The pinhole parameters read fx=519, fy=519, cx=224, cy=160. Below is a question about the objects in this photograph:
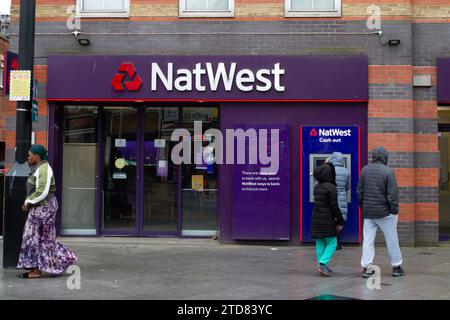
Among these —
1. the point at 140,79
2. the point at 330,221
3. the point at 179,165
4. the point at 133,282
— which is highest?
the point at 140,79

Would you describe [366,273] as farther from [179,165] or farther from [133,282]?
[179,165]

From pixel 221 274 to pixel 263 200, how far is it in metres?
2.83

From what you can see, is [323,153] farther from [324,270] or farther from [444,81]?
[324,270]

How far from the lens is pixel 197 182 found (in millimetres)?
11039

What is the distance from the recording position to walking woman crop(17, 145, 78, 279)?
7.33 meters

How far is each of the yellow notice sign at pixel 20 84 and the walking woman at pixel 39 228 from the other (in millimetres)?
936

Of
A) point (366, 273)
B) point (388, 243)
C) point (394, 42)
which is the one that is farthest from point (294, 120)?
point (366, 273)

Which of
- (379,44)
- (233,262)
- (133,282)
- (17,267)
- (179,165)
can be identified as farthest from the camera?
(179,165)

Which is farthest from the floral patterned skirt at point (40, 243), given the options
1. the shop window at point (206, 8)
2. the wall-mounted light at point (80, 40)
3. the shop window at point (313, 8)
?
the shop window at point (313, 8)

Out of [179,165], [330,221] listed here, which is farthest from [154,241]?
[330,221]

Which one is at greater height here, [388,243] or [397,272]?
[388,243]

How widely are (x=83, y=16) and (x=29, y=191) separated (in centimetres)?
466

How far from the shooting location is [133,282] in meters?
7.12

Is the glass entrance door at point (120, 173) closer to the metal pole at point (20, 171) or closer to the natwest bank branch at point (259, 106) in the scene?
the natwest bank branch at point (259, 106)
